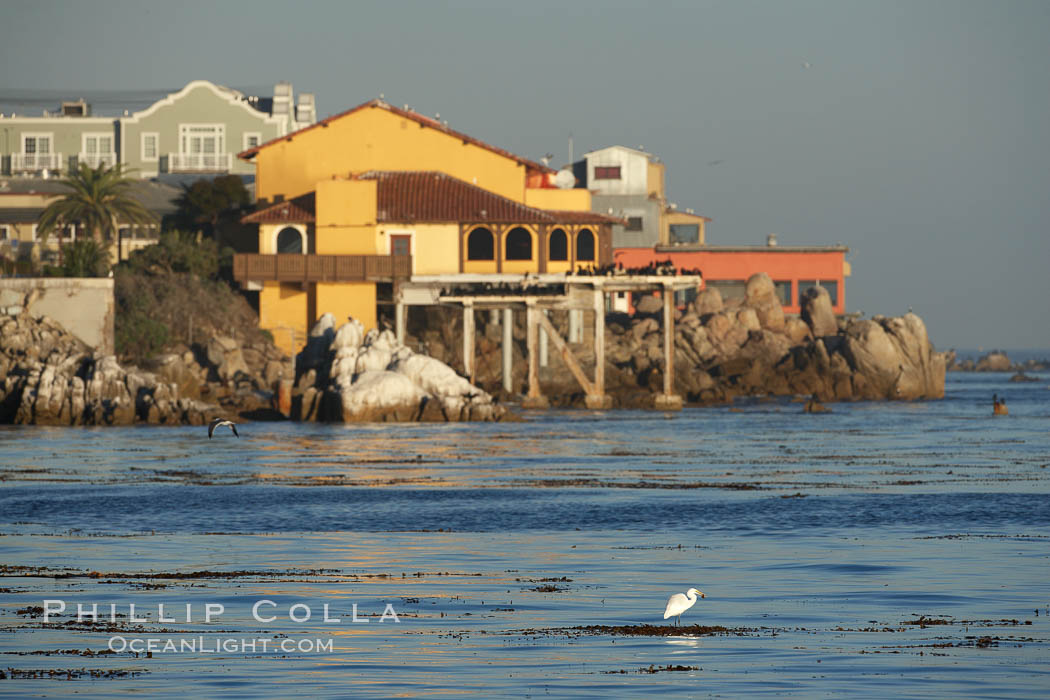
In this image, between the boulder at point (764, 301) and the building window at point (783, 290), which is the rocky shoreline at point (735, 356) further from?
the building window at point (783, 290)

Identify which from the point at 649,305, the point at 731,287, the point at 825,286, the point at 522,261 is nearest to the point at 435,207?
the point at 522,261

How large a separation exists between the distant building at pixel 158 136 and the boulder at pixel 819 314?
35.6 meters

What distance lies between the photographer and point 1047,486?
37312 millimetres

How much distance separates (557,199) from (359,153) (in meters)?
10.2

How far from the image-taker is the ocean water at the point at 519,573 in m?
15.9

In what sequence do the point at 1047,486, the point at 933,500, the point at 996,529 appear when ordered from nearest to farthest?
1. the point at 996,529
2. the point at 933,500
3. the point at 1047,486

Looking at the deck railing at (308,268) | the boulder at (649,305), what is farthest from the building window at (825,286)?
the deck railing at (308,268)

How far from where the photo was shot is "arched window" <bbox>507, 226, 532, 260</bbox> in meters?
75.0

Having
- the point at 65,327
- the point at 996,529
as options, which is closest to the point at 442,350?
the point at 65,327

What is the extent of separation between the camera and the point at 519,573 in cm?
2278

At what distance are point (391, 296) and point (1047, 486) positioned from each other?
4362cm

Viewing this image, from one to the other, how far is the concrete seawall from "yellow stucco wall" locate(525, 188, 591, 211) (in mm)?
23816

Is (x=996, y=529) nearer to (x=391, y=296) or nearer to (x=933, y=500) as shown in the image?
(x=933, y=500)

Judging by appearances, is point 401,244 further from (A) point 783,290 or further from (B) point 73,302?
(A) point 783,290
